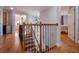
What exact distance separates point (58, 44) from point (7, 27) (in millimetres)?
907

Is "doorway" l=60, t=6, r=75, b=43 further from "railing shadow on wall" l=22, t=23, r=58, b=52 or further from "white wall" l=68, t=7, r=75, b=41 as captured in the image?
"railing shadow on wall" l=22, t=23, r=58, b=52

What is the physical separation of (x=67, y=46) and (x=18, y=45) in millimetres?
830

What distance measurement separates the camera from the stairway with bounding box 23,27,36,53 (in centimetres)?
169

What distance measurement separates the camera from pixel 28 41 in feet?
5.65

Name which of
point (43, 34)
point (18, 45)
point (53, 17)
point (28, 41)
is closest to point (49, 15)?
point (53, 17)

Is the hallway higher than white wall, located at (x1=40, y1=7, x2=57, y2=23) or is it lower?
lower

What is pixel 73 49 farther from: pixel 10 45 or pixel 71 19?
pixel 10 45

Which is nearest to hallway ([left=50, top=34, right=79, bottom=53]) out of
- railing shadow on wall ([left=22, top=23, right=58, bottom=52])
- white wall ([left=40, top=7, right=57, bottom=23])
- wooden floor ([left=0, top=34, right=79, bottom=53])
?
wooden floor ([left=0, top=34, right=79, bottom=53])

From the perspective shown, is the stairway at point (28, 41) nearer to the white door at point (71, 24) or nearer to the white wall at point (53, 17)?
the white wall at point (53, 17)

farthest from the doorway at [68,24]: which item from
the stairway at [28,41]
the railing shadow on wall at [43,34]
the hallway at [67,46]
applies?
the stairway at [28,41]

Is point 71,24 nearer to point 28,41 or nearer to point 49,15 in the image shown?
point 49,15

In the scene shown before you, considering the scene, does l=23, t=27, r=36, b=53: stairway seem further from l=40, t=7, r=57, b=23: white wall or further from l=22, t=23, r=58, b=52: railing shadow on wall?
l=40, t=7, r=57, b=23: white wall
